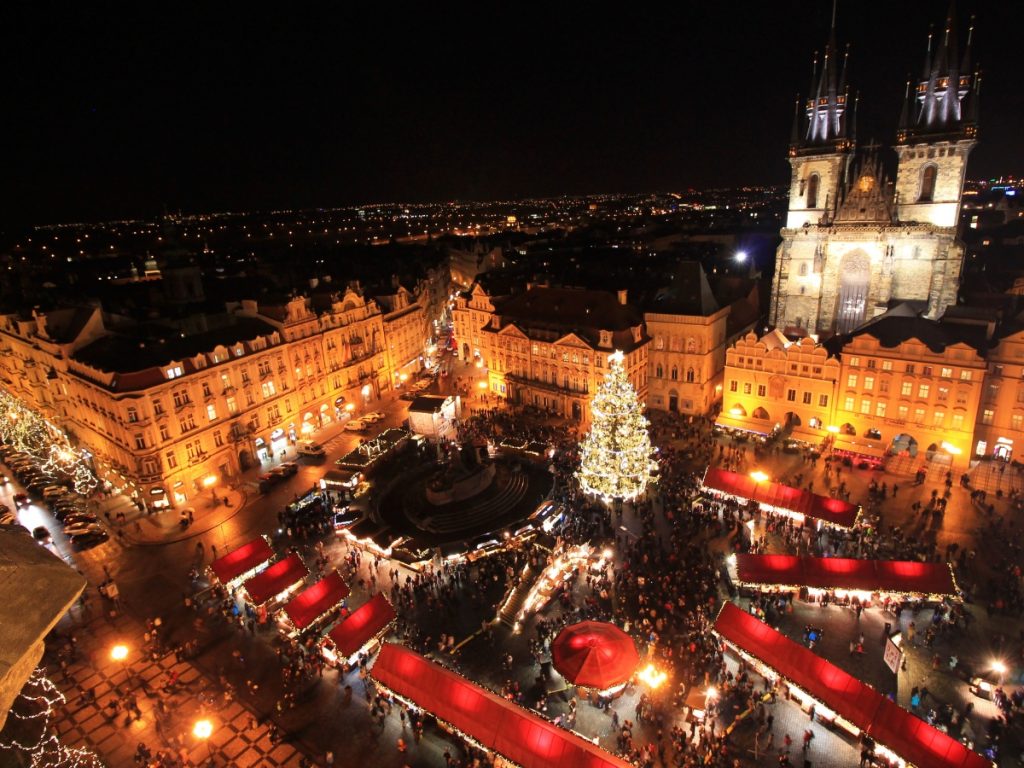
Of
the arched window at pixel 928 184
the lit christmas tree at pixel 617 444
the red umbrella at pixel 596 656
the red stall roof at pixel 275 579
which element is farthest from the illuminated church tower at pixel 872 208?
the red stall roof at pixel 275 579

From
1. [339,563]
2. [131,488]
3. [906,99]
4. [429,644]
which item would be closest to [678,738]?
[429,644]

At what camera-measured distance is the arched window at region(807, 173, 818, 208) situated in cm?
6322

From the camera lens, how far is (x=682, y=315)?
183 ft

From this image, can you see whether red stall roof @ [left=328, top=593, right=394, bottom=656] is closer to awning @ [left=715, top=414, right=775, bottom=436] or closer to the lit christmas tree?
the lit christmas tree

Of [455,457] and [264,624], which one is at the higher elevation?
[455,457]

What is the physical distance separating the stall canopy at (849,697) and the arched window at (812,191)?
51.4 meters

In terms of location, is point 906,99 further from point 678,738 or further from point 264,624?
point 264,624

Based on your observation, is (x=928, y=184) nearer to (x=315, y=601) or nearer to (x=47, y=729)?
(x=315, y=601)

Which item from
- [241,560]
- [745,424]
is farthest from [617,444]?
[241,560]

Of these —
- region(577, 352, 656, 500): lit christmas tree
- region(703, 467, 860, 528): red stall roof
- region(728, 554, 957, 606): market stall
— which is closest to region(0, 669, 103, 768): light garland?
region(728, 554, 957, 606): market stall

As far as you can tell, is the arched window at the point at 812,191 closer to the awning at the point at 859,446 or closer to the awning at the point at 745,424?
the awning at the point at 745,424

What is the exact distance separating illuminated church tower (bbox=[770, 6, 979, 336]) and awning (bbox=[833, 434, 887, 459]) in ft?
58.0

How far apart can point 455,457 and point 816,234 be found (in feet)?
144

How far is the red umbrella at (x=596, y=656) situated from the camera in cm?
2519
